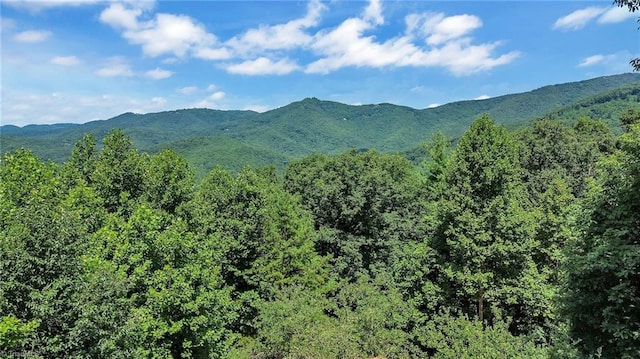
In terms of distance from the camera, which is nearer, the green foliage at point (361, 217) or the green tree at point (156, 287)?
the green tree at point (156, 287)

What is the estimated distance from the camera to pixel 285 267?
24266mm

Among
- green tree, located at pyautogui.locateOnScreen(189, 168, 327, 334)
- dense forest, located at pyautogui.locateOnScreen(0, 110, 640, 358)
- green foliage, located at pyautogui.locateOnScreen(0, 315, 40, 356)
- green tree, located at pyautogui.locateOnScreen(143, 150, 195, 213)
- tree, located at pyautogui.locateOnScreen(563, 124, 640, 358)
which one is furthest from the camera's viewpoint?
green tree, located at pyautogui.locateOnScreen(189, 168, 327, 334)

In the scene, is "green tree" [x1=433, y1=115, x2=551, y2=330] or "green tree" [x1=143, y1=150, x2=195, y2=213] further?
"green tree" [x1=143, y1=150, x2=195, y2=213]

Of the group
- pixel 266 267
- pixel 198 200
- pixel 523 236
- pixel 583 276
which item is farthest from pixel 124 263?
pixel 523 236

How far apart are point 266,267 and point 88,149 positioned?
12.3 meters

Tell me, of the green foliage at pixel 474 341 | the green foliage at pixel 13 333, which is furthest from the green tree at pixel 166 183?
the green foliage at pixel 474 341

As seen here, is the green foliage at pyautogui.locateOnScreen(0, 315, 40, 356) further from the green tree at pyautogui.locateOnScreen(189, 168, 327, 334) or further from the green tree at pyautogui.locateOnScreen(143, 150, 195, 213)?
the green tree at pyautogui.locateOnScreen(189, 168, 327, 334)

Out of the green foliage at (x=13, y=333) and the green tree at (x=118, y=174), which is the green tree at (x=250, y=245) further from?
the green foliage at (x=13, y=333)

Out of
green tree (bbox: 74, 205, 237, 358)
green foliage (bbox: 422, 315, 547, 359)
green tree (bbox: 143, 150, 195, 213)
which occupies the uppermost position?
green tree (bbox: 143, 150, 195, 213)

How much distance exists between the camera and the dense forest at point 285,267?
916 centimetres

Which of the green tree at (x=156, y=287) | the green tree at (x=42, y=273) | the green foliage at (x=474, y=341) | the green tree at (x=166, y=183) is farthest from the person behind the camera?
the green tree at (x=166, y=183)

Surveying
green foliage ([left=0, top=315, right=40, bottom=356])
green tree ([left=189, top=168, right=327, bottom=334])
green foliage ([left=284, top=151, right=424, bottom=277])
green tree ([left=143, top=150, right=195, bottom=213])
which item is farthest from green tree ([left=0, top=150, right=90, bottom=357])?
green foliage ([left=284, top=151, right=424, bottom=277])

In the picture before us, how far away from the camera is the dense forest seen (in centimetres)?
916

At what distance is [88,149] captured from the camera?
23094 millimetres
